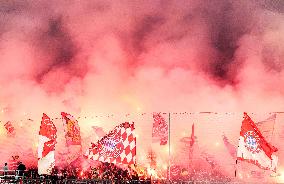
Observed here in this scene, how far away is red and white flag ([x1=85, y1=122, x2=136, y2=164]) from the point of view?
11516mm

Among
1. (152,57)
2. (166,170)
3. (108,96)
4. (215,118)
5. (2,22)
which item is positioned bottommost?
(166,170)

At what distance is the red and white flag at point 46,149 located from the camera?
14383 millimetres

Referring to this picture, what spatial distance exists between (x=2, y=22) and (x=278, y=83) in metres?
15.7

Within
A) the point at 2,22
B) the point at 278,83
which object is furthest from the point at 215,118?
the point at 2,22

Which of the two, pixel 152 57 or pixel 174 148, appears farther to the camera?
pixel 152 57

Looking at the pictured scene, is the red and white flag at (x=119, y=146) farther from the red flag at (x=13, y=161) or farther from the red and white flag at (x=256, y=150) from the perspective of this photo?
the red flag at (x=13, y=161)

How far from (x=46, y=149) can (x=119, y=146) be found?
4315 mm

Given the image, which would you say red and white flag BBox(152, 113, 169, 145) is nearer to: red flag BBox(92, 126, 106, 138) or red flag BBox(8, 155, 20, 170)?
red flag BBox(92, 126, 106, 138)

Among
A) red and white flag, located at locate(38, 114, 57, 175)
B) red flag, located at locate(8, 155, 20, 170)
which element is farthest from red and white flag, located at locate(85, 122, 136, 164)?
red flag, located at locate(8, 155, 20, 170)

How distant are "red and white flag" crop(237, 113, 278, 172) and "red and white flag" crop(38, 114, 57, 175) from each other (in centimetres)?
727

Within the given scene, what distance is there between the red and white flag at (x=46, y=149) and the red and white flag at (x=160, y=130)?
175 inches

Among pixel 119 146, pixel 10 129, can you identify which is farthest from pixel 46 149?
pixel 10 129

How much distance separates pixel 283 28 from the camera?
19.7 m

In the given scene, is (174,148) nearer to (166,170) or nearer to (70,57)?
(166,170)
